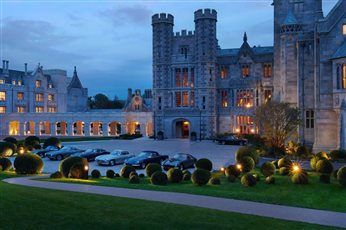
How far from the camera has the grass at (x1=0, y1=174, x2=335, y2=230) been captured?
11.7m

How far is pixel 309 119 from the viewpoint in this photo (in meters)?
36.1

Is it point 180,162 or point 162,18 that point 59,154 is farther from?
point 162,18

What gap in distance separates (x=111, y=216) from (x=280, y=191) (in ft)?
32.8

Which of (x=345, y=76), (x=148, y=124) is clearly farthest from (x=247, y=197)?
(x=148, y=124)

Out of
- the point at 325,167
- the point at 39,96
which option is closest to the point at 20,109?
the point at 39,96

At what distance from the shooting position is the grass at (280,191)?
16188mm

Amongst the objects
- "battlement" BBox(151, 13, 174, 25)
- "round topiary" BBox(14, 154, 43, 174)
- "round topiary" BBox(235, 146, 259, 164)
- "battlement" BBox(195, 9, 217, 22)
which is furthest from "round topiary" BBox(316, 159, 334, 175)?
"battlement" BBox(151, 13, 174, 25)

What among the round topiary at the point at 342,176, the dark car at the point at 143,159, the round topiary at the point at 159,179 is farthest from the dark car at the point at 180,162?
the round topiary at the point at 342,176

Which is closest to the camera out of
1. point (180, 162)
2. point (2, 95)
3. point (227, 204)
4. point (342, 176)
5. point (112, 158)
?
point (227, 204)

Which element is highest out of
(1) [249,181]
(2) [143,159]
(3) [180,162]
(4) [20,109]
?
(4) [20,109]

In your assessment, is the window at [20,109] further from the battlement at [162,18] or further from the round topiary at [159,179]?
the round topiary at [159,179]

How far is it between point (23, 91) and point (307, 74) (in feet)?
218

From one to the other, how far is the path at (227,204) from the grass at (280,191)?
82 cm

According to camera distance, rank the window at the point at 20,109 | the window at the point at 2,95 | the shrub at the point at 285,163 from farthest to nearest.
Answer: the window at the point at 20,109, the window at the point at 2,95, the shrub at the point at 285,163
